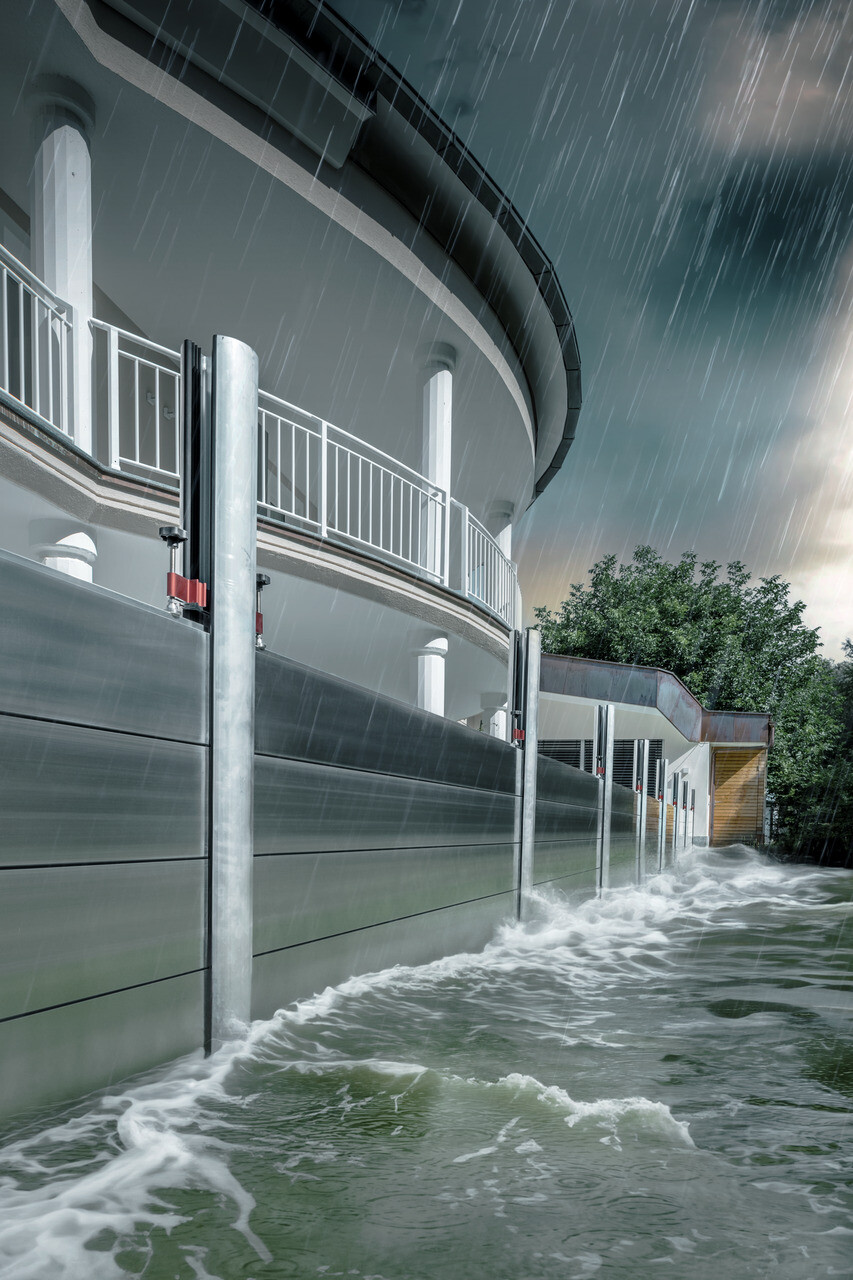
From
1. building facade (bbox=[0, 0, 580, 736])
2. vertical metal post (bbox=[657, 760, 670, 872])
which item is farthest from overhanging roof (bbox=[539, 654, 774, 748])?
building facade (bbox=[0, 0, 580, 736])

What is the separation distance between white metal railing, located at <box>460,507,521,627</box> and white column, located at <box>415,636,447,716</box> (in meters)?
0.68

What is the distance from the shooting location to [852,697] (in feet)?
138

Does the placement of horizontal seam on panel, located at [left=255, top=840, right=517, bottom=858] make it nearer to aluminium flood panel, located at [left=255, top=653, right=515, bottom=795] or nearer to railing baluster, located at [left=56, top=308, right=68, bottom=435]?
aluminium flood panel, located at [left=255, top=653, right=515, bottom=795]

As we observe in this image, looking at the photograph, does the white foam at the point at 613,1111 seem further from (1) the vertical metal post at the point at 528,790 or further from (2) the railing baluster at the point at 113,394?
(1) the vertical metal post at the point at 528,790

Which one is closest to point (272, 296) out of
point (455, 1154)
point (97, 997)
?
point (97, 997)

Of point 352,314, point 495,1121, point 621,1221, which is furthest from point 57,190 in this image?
point 621,1221

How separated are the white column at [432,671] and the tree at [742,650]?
28.0 m

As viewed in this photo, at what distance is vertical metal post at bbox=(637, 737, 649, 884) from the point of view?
16547 millimetres

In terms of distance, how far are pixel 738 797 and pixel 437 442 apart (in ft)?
82.6

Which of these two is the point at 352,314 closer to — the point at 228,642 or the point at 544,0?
the point at 544,0

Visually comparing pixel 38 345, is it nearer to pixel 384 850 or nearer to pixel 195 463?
pixel 195 463

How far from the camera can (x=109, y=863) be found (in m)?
3.01

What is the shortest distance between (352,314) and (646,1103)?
8070 mm

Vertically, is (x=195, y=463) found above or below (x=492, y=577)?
below
